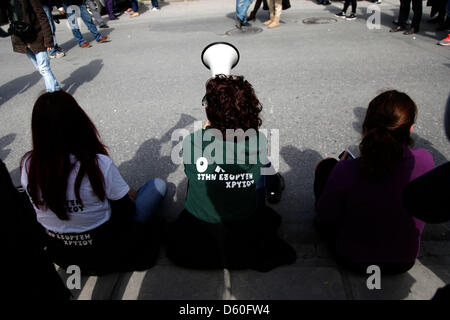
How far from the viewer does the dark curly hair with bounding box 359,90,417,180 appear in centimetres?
137

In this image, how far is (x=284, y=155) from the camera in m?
3.05

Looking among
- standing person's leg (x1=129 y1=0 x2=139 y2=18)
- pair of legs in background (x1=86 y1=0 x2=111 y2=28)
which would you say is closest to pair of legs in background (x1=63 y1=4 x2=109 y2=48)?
pair of legs in background (x1=86 y1=0 x2=111 y2=28)

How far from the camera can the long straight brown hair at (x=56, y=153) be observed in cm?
154

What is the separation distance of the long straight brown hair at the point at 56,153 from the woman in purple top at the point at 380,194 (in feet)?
4.23

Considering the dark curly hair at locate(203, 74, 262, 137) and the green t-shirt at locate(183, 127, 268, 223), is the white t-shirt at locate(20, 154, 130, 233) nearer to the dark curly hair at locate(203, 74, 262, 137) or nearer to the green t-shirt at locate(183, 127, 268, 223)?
the green t-shirt at locate(183, 127, 268, 223)

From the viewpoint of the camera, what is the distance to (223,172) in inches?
67.0

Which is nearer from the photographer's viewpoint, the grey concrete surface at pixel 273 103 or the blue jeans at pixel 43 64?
the grey concrete surface at pixel 273 103

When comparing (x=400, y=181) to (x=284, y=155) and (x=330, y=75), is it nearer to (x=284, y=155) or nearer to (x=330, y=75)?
(x=284, y=155)

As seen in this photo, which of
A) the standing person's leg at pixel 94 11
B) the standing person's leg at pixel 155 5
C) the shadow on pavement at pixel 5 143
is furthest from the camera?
the standing person's leg at pixel 155 5

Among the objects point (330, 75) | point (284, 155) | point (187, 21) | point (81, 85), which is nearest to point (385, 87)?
point (330, 75)

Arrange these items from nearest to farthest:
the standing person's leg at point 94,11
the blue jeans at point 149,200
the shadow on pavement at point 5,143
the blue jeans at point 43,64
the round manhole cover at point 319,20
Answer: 1. the blue jeans at point 149,200
2. the shadow on pavement at point 5,143
3. the blue jeans at point 43,64
4. the round manhole cover at point 319,20
5. the standing person's leg at point 94,11

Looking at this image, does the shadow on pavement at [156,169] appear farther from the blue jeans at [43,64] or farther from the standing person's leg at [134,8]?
the standing person's leg at [134,8]

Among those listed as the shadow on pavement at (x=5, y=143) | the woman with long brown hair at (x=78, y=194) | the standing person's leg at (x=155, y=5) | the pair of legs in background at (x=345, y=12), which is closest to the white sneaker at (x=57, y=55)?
the shadow on pavement at (x=5, y=143)

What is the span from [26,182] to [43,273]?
2.27 feet
